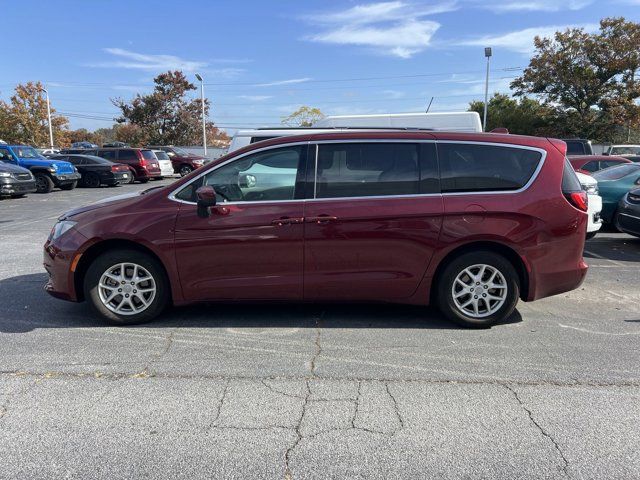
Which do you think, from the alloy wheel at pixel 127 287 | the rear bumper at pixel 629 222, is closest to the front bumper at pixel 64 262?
the alloy wheel at pixel 127 287

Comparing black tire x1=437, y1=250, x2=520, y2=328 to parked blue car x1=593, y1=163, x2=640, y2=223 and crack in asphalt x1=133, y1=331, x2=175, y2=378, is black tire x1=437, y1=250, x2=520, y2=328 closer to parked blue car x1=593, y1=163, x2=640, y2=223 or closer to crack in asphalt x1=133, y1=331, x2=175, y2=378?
crack in asphalt x1=133, y1=331, x2=175, y2=378

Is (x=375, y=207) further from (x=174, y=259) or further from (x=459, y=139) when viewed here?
(x=174, y=259)

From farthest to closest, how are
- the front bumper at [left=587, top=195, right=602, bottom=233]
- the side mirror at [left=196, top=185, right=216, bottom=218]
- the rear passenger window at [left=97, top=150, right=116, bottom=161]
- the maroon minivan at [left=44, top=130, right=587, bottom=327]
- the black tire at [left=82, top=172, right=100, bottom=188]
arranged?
the rear passenger window at [left=97, top=150, right=116, bottom=161] < the black tire at [left=82, top=172, right=100, bottom=188] < the front bumper at [left=587, top=195, right=602, bottom=233] < the maroon minivan at [left=44, top=130, right=587, bottom=327] < the side mirror at [left=196, top=185, right=216, bottom=218]

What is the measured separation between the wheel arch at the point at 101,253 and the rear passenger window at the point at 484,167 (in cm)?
277

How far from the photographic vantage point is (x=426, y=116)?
32.7ft

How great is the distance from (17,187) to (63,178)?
10.6 ft

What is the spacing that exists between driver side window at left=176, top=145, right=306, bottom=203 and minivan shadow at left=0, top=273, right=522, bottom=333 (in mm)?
1228

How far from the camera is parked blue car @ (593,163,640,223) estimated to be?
33.3 ft

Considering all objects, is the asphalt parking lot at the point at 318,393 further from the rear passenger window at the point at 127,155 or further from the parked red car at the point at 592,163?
the rear passenger window at the point at 127,155

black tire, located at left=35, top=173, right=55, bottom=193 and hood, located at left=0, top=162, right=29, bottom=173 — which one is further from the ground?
hood, located at left=0, top=162, right=29, bottom=173

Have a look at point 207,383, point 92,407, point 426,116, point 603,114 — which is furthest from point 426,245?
point 603,114

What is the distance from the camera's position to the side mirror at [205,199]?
14.6 feet

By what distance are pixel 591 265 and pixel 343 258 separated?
192 inches

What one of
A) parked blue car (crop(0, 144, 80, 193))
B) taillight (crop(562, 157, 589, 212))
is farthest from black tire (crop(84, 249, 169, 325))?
parked blue car (crop(0, 144, 80, 193))
